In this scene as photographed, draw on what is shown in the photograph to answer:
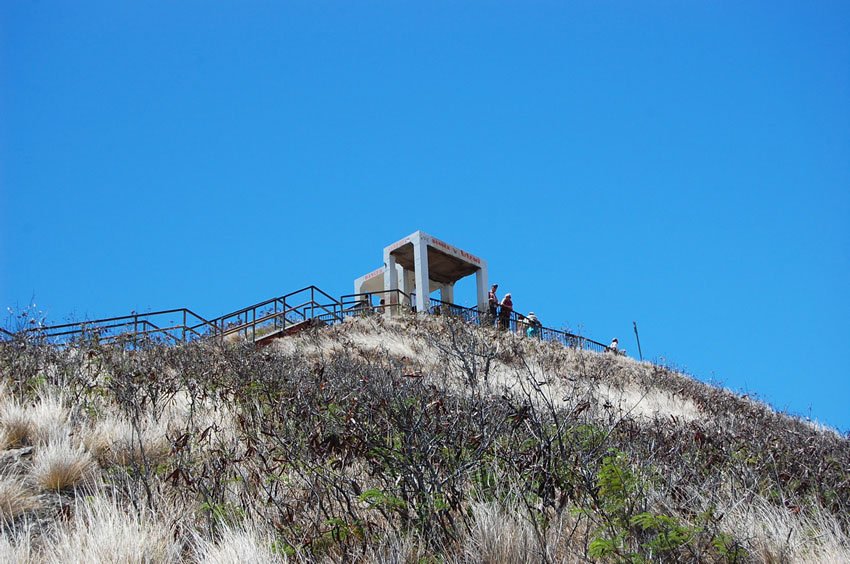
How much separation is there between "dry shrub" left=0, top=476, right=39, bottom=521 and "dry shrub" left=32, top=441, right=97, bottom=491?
163mm

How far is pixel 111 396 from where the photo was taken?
690 cm

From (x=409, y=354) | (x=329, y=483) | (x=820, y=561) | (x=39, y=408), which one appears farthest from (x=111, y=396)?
(x=409, y=354)

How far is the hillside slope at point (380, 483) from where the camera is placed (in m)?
3.59

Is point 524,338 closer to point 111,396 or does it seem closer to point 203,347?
point 203,347

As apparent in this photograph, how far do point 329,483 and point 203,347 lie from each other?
27.4 feet

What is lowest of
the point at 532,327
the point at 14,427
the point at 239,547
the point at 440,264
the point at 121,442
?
the point at 239,547

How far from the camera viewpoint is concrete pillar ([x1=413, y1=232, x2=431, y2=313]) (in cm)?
2345

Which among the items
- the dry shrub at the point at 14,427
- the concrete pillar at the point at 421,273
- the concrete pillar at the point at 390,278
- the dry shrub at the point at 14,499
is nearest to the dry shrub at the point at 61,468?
the dry shrub at the point at 14,499

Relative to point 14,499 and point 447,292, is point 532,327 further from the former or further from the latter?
point 14,499

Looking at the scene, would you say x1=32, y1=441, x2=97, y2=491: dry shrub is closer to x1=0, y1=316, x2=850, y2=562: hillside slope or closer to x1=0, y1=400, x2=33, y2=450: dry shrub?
x1=0, y1=316, x2=850, y2=562: hillside slope

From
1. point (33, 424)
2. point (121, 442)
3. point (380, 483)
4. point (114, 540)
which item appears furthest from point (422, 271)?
point (114, 540)

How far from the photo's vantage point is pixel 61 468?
4.90m

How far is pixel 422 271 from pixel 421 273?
3.0 inches

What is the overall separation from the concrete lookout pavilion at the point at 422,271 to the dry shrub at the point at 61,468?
17990 mm
